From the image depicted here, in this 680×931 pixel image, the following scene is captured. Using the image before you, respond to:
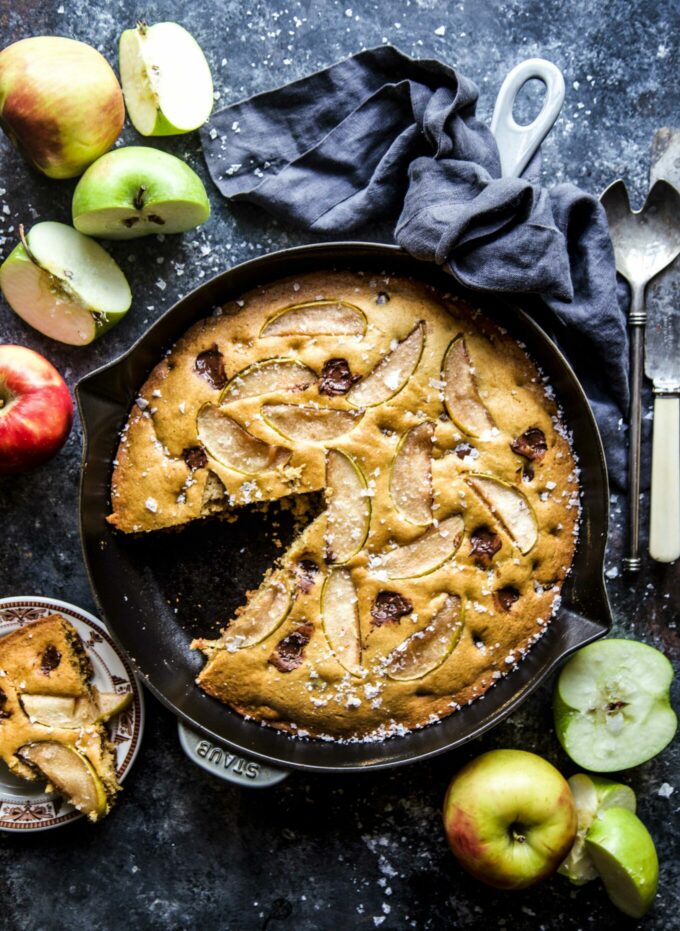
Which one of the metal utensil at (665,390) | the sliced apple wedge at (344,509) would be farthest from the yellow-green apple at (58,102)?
the metal utensil at (665,390)

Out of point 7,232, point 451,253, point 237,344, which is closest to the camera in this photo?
point 451,253

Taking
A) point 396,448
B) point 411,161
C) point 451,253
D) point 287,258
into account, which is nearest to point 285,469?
point 396,448

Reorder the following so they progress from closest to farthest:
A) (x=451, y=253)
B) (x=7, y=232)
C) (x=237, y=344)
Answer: (x=451, y=253)
(x=237, y=344)
(x=7, y=232)

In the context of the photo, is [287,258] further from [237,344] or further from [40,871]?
[40,871]

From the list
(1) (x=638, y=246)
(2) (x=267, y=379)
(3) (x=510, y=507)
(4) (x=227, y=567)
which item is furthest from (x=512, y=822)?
(1) (x=638, y=246)

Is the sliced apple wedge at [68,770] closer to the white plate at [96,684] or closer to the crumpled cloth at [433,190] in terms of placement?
the white plate at [96,684]

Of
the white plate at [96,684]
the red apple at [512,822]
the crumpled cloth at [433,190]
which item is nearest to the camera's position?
the crumpled cloth at [433,190]

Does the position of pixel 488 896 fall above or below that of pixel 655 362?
below
